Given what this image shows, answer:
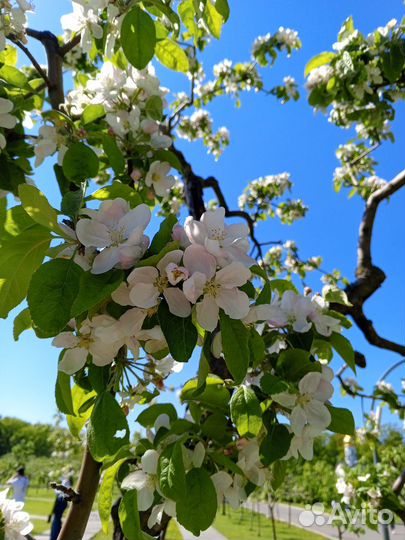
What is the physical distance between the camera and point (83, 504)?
1.13m

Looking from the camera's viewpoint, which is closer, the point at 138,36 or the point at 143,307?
the point at 143,307

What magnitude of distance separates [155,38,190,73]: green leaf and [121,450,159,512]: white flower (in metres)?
1.13

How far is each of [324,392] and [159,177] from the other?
0.88 m

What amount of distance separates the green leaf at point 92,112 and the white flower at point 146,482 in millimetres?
1048

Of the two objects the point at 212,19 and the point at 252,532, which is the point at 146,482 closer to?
the point at 212,19

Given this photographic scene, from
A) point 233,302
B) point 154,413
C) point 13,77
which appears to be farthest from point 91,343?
point 13,77

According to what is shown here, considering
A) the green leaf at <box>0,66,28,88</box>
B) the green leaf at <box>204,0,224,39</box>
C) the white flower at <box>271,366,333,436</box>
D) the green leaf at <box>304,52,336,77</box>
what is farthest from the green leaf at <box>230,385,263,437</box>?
the green leaf at <box>304,52,336,77</box>

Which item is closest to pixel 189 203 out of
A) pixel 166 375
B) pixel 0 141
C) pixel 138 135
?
pixel 138 135

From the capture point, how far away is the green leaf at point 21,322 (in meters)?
0.89

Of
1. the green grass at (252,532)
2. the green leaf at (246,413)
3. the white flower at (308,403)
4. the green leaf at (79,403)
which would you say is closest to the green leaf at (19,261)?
the green leaf at (79,403)

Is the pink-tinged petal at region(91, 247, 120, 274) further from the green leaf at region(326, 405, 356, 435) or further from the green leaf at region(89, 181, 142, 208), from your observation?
the green leaf at region(326, 405, 356, 435)

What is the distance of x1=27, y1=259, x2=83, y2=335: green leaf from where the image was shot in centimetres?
64

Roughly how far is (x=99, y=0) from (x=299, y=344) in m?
1.01

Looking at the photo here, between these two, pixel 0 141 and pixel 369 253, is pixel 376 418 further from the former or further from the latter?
pixel 0 141
